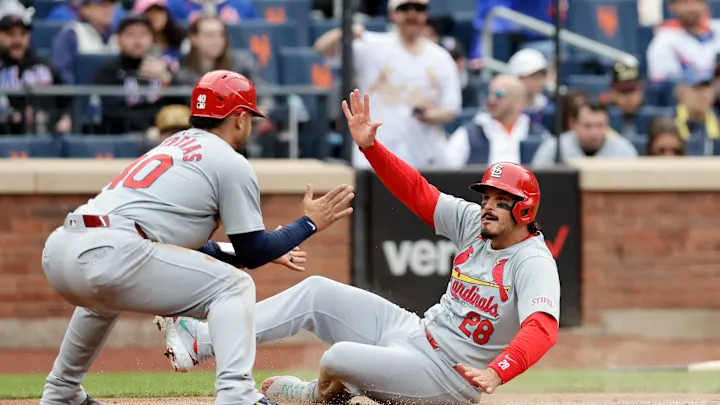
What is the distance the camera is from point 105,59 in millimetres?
9500

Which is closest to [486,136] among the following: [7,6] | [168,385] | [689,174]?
[689,174]

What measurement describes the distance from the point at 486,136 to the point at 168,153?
465cm

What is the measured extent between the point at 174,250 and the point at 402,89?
4.55 meters

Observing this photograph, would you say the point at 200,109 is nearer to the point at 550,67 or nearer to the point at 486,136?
the point at 486,136

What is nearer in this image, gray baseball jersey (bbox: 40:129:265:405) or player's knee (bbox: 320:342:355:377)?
gray baseball jersey (bbox: 40:129:265:405)

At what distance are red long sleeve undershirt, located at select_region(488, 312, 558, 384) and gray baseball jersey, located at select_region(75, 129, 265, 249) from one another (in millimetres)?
1095

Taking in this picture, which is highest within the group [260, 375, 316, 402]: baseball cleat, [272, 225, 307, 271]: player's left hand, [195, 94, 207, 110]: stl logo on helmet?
[195, 94, 207, 110]: stl logo on helmet

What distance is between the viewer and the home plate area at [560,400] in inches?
240

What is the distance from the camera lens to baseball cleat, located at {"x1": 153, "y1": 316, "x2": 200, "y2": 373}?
5.33m

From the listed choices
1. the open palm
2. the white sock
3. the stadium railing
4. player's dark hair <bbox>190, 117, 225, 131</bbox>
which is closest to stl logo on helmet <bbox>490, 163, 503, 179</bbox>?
the open palm

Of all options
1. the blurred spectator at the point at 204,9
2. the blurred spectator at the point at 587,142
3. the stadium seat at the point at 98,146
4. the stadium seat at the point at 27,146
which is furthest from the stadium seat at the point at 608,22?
the stadium seat at the point at 27,146

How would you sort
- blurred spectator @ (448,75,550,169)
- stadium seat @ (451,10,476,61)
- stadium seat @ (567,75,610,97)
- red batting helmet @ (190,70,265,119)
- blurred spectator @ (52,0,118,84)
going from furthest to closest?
stadium seat @ (451,10,476,61) → stadium seat @ (567,75,610,97) → blurred spectator @ (52,0,118,84) → blurred spectator @ (448,75,550,169) → red batting helmet @ (190,70,265,119)

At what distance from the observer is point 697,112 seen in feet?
33.8

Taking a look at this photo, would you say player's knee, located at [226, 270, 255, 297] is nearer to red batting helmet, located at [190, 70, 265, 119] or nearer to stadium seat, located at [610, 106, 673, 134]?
red batting helmet, located at [190, 70, 265, 119]
